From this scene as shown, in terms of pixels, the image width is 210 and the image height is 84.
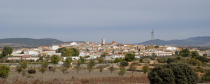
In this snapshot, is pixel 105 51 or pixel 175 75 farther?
pixel 105 51

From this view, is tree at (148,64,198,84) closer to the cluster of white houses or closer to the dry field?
the dry field

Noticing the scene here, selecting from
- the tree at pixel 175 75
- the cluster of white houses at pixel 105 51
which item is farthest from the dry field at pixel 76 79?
Answer: the cluster of white houses at pixel 105 51

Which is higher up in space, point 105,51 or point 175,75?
point 105,51

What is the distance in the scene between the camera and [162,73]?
1379cm

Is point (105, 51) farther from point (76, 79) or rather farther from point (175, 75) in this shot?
point (175, 75)

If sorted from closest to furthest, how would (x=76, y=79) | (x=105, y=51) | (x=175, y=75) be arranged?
(x=175, y=75)
(x=76, y=79)
(x=105, y=51)

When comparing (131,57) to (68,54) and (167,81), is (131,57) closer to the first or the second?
(68,54)

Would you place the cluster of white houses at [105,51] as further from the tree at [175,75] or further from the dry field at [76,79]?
the tree at [175,75]

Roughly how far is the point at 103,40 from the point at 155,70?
158m

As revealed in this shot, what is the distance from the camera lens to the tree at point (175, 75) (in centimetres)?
1363

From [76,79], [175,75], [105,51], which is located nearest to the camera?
[175,75]

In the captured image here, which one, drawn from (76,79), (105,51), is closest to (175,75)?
(76,79)

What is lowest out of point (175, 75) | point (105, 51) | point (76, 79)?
point (76, 79)

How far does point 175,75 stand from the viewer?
13.8 meters
